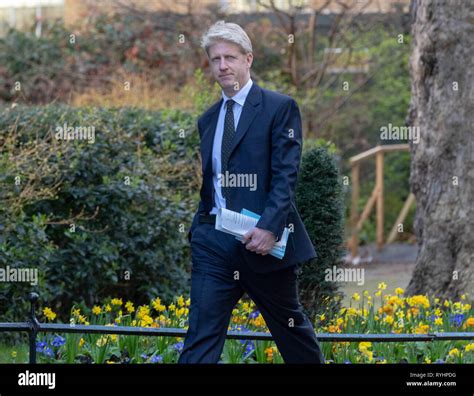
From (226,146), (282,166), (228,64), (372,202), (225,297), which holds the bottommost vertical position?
(225,297)

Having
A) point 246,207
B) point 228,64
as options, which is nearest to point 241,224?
point 246,207

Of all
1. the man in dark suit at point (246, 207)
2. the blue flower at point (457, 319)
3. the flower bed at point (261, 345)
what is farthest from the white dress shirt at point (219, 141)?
the blue flower at point (457, 319)

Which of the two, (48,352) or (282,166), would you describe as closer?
(282,166)

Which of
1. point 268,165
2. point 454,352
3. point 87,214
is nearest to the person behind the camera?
point 268,165

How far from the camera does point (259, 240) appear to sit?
5.34 m

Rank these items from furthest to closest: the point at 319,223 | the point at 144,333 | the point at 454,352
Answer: the point at 319,223
the point at 454,352
the point at 144,333

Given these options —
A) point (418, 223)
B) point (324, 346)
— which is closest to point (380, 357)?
point (324, 346)

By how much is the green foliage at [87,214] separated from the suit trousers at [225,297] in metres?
2.94

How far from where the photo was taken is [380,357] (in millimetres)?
6980

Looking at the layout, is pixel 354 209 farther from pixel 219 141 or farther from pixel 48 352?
pixel 219 141

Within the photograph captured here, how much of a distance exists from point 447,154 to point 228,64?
13.5 ft

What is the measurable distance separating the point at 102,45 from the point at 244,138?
575 inches

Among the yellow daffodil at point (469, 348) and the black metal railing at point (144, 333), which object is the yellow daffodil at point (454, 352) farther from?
the black metal railing at point (144, 333)
